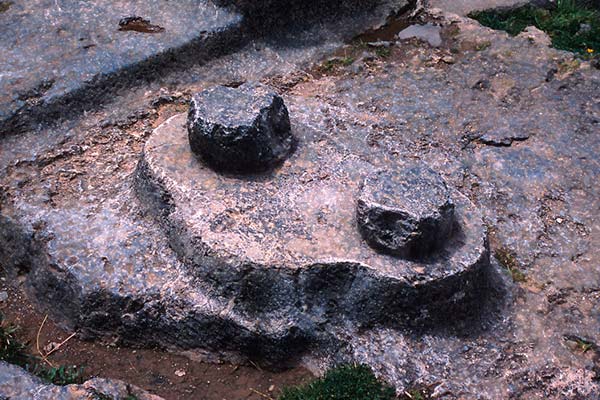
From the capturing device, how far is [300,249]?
3.16 meters

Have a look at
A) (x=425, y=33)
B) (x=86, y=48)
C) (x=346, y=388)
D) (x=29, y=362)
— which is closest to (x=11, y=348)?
(x=29, y=362)


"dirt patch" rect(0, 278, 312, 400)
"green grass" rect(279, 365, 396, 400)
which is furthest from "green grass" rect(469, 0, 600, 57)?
"dirt patch" rect(0, 278, 312, 400)

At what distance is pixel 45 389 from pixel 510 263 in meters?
2.16

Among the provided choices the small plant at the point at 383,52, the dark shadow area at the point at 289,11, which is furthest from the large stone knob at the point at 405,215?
the dark shadow area at the point at 289,11

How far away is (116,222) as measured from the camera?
11.6 feet

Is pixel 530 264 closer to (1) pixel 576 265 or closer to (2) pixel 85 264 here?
(1) pixel 576 265

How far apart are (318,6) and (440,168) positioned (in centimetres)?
179

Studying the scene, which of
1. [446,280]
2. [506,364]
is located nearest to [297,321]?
[446,280]

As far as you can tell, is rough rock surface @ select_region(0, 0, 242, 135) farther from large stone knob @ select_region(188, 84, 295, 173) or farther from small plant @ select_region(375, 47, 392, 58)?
large stone knob @ select_region(188, 84, 295, 173)

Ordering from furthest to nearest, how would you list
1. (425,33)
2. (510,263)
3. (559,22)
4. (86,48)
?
(559,22), (425,33), (86,48), (510,263)

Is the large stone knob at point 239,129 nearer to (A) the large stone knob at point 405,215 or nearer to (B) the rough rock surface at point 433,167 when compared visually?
(B) the rough rock surface at point 433,167

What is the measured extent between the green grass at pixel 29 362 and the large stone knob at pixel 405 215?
4.56ft

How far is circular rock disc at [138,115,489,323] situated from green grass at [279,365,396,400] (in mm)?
238

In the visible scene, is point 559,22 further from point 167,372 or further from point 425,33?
point 167,372
